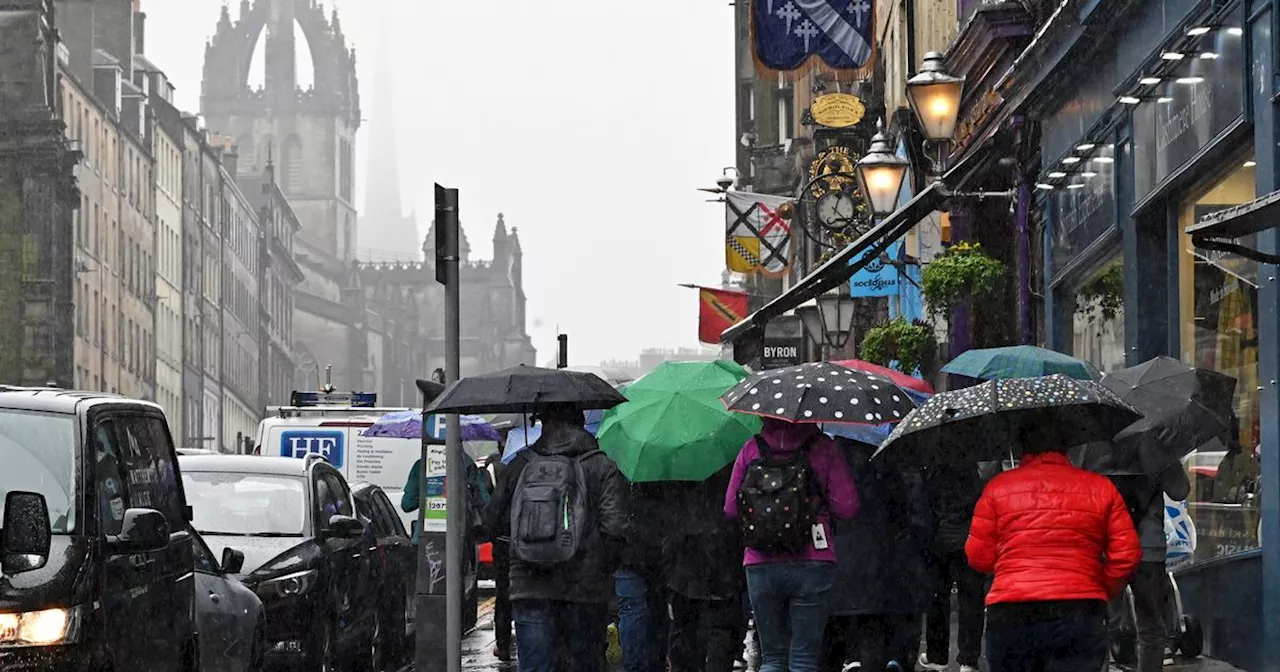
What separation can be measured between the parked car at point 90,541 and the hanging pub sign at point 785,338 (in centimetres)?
3398

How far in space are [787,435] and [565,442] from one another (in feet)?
3.41

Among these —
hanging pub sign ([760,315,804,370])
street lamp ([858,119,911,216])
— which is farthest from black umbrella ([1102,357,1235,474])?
hanging pub sign ([760,315,804,370])

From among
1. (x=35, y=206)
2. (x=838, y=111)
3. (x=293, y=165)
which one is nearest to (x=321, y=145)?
(x=293, y=165)

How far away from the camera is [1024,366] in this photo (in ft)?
43.1

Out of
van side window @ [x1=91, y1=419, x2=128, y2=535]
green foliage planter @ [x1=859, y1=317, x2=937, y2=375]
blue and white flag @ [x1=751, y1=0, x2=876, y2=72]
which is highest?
blue and white flag @ [x1=751, y1=0, x2=876, y2=72]

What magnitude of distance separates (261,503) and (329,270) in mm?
154495

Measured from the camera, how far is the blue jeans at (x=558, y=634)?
11.1m

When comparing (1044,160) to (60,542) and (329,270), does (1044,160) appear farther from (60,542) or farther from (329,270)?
(329,270)

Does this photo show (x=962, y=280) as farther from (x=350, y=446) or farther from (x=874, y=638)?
(x=874, y=638)

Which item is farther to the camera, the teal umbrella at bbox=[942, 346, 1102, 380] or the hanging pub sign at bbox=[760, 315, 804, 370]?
the hanging pub sign at bbox=[760, 315, 804, 370]

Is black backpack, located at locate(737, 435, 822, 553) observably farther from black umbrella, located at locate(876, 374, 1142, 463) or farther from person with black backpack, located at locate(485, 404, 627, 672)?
black umbrella, located at locate(876, 374, 1142, 463)

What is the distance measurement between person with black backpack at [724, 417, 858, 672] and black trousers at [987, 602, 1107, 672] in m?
2.60

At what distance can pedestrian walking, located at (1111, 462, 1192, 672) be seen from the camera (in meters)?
12.8

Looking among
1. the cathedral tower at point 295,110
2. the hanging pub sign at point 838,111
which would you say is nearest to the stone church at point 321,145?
the cathedral tower at point 295,110
